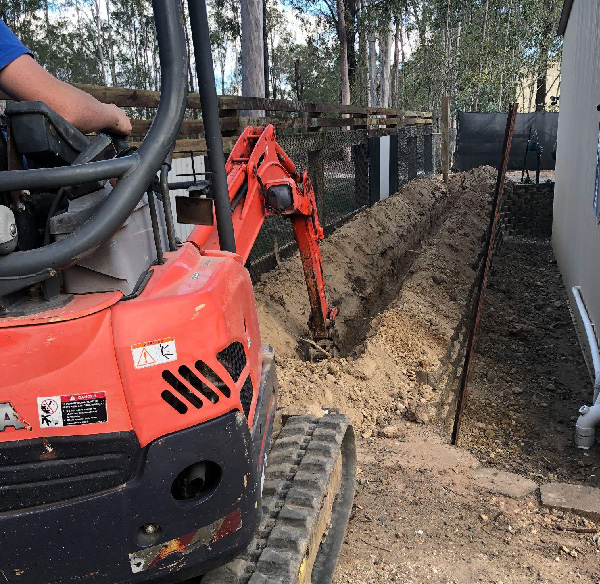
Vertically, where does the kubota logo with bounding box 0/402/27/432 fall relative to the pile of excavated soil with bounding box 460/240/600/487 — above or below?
above

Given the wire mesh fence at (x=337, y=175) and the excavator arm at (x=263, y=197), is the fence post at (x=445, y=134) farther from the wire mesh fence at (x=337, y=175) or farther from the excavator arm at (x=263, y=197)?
the excavator arm at (x=263, y=197)

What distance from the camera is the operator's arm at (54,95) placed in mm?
1964

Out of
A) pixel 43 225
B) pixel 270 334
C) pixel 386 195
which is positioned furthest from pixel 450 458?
pixel 386 195

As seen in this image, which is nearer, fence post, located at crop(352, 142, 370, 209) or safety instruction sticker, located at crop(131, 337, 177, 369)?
safety instruction sticker, located at crop(131, 337, 177, 369)

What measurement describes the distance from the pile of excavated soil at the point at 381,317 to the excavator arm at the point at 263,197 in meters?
0.99

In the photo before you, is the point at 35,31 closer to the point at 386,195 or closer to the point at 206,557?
the point at 386,195

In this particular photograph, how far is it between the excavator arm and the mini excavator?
157 centimetres

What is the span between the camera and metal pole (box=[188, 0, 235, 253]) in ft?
7.92

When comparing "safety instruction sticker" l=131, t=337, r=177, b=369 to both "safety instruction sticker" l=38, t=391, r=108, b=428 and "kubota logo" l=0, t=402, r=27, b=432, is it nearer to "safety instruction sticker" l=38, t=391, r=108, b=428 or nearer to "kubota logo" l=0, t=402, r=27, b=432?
"safety instruction sticker" l=38, t=391, r=108, b=428

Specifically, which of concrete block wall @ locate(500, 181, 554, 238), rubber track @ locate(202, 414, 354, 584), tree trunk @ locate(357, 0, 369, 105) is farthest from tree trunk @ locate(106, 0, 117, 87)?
rubber track @ locate(202, 414, 354, 584)

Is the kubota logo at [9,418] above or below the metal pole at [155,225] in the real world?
below

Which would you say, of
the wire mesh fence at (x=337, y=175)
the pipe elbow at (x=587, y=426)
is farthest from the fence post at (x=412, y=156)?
the pipe elbow at (x=587, y=426)

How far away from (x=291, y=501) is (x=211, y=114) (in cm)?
169

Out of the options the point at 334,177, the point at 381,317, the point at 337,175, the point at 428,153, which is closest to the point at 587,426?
the point at 381,317
